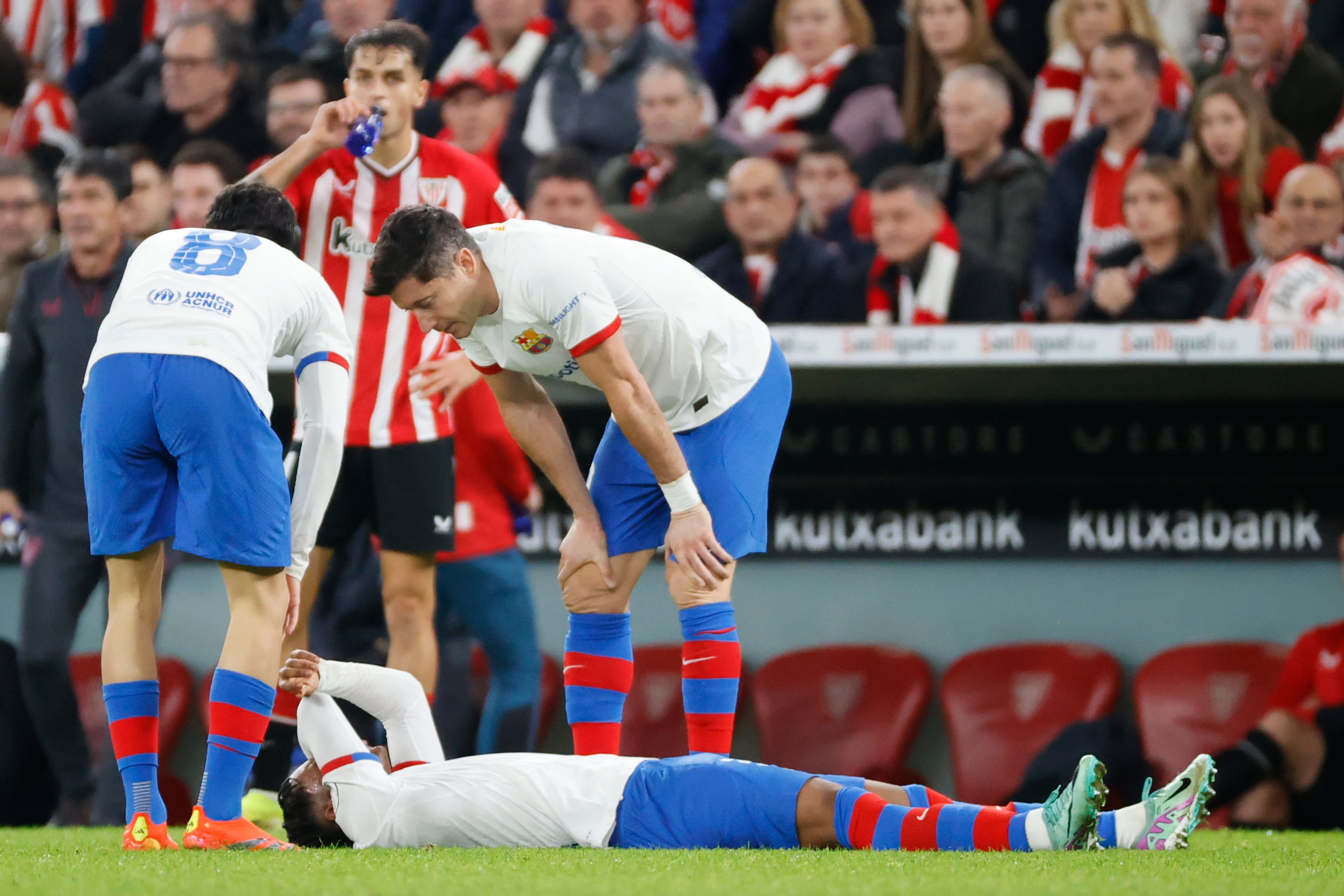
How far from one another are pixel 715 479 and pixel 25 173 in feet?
13.8

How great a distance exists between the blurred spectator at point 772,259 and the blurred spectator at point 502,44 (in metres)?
1.30

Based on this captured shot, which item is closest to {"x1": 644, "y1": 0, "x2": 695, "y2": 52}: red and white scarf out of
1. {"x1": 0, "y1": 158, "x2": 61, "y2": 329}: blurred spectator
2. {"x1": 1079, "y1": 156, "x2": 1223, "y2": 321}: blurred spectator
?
{"x1": 1079, "y1": 156, "x2": 1223, "y2": 321}: blurred spectator

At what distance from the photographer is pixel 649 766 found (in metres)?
3.34

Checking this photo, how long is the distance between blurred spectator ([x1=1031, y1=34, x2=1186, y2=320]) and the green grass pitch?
3135 mm

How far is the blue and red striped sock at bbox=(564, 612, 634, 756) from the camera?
3951 millimetres

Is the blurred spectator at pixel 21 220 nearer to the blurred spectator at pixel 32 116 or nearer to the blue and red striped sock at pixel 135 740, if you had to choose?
the blurred spectator at pixel 32 116

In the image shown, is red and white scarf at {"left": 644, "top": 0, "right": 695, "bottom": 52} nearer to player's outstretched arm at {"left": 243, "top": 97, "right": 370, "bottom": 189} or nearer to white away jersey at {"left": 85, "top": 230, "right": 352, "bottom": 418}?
player's outstretched arm at {"left": 243, "top": 97, "right": 370, "bottom": 189}

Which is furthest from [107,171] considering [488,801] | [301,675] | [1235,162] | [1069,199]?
[1235,162]

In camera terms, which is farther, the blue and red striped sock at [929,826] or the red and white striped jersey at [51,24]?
the red and white striped jersey at [51,24]

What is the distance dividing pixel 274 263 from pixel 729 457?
3.99ft

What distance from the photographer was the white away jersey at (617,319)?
365 cm

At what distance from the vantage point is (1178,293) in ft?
19.6

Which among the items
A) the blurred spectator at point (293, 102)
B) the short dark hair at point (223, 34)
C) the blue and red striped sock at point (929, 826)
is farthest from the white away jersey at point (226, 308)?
the short dark hair at point (223, 34)

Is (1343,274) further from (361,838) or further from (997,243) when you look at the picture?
(361,838)
